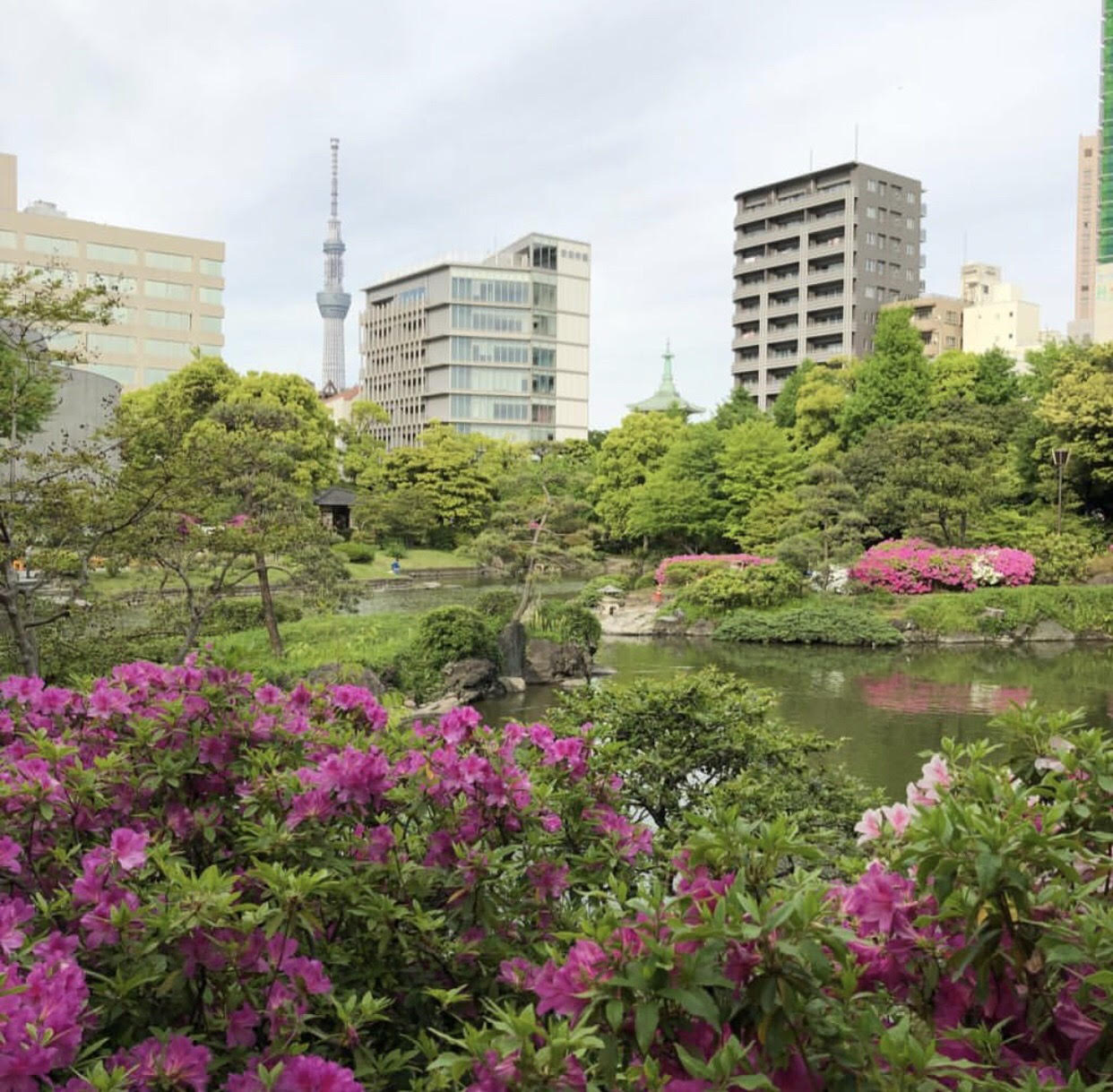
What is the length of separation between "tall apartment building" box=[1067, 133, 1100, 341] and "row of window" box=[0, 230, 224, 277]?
59.8 meters

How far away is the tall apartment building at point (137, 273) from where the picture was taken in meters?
46.6

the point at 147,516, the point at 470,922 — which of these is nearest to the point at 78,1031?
the point at 470,922

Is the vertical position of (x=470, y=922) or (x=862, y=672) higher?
(x=470, y=922)

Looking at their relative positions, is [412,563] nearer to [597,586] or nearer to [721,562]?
[597,586]

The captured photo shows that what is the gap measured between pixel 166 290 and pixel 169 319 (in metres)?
1.38

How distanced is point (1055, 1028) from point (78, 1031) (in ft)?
4.74

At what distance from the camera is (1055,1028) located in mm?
1633

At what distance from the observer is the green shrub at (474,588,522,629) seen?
1538 cm

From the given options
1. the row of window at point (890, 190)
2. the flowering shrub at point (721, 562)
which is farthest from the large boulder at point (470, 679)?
the row of window at point (890, 190)

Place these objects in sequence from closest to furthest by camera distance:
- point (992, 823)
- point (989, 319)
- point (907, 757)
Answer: point (992, 823)
point (907, 757)
point (989, 319)

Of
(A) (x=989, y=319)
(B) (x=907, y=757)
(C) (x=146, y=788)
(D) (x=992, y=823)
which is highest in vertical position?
(A) (x=989, y=319)

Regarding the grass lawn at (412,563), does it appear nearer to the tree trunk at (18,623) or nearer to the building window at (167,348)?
the building window at (167,348)

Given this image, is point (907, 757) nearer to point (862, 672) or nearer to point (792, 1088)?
point (862, 672)

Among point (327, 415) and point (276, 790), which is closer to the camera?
point (276, 790)
